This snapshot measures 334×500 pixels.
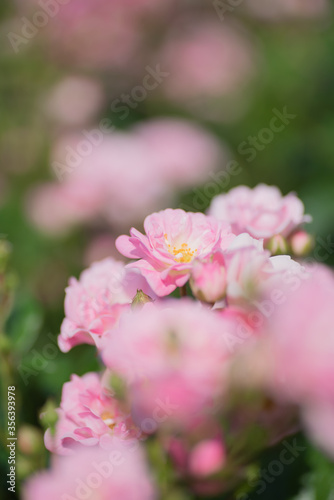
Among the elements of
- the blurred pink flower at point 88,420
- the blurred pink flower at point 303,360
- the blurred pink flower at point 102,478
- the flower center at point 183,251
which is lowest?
the blurred pink flower at point 88,420

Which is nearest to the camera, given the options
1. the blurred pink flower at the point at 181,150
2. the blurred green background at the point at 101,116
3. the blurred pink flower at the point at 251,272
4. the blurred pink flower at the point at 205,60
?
the blurred pink flower at the point at 251,272

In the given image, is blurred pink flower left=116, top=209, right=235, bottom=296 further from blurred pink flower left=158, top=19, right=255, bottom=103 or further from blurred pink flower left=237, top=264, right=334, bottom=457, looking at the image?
blurred pink flower left=158, top=19, right=255, bottom=103

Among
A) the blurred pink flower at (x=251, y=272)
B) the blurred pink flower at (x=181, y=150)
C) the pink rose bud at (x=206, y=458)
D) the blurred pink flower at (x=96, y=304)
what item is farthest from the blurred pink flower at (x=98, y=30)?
the pink rose bud at (x=206, y=458)

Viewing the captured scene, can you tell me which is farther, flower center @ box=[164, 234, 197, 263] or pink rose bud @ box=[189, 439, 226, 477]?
flower center @ box=[164, 234, 197, 263]

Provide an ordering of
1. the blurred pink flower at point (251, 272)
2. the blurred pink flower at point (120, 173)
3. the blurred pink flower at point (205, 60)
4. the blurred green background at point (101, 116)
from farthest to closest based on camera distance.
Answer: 1. the blurred pink flower at point (205, 60)
2. the blurred pink flower at point (120, 173)
3. the blurred green background at point (101, 116)
4. the blurred pink flower at point (251, 272)

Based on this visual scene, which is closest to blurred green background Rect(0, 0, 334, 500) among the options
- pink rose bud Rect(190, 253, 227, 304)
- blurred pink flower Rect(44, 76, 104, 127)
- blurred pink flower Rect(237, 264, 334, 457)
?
blurred pink flower Rect(44, 76, 104, 127)

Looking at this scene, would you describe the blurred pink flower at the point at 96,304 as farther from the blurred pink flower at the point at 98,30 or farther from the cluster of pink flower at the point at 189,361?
the blurred pink flower at the point at 98,30

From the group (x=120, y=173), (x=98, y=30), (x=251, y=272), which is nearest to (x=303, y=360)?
(x=251, y=272)
